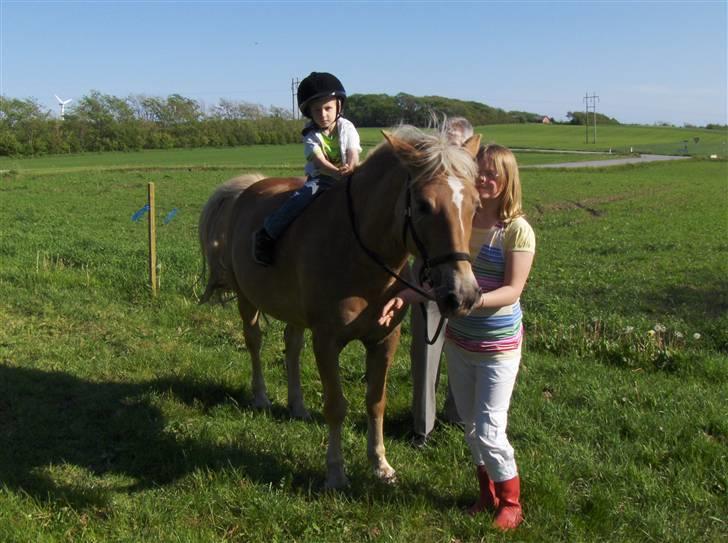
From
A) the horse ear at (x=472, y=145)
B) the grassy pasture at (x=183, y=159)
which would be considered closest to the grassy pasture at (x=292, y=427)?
the horse ear at (x=472, y=145)

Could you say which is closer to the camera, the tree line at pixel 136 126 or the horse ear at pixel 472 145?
the horse ear at pixel 472 145

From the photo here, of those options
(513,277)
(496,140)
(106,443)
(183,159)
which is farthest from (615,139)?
(106,443)

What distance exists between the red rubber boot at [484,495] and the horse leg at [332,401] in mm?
861

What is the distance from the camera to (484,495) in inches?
141

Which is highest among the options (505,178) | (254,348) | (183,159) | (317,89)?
(183,159)

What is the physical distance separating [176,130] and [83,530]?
242 feet

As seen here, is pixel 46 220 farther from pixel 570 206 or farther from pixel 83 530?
pixel 570 206

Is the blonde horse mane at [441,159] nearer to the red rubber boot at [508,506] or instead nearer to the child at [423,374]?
the child at [423,374]

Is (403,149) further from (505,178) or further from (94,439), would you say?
(94,439)

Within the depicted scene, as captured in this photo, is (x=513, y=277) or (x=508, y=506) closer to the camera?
(x=513, y=277)

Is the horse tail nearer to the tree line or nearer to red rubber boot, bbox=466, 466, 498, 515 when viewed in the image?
red rubber boot, bbox=466, 466, 498, 515

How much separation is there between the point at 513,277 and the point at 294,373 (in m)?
2.60

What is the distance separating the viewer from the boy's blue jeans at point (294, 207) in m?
4.30

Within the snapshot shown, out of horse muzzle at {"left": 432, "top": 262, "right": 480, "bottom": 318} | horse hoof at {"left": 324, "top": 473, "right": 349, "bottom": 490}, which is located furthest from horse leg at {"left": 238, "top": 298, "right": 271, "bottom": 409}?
horse muzzle at {"left": 432, "top": 262, "right": 480, "bottom": 318}
